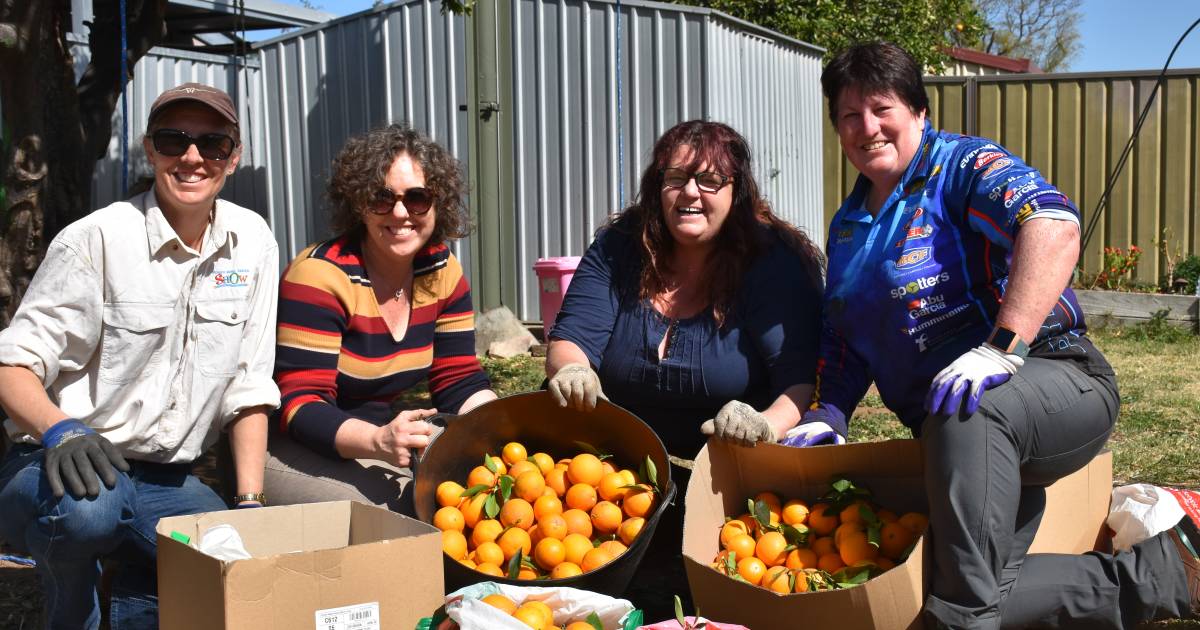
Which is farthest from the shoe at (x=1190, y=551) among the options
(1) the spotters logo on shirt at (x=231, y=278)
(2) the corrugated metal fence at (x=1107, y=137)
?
(2) the corrugated metal fence at (x=1107, y=137)

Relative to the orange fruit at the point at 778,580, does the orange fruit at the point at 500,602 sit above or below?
above

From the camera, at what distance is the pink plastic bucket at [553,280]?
7.25 meters

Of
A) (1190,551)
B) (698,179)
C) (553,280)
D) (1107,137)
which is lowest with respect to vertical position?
(1190,551)

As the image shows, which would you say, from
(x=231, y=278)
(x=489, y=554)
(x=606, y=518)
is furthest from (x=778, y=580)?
(x=231, y=278)

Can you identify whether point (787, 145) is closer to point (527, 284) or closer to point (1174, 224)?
point (527, 284)

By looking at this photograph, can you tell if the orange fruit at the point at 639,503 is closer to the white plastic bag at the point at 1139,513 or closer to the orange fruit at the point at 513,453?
the orange fruit at the point at 513,453

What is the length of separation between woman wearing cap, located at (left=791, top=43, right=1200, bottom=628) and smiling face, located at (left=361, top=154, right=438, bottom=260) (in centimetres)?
121

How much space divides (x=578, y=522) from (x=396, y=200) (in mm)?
1092

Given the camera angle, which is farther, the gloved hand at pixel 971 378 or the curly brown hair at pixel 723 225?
the curly brown hair at pixel 723 225

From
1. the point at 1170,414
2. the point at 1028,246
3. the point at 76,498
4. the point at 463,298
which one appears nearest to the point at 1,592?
the point at 76,498

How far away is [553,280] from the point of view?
732 centimetres

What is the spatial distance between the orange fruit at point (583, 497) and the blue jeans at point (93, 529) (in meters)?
0.95

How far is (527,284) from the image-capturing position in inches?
329

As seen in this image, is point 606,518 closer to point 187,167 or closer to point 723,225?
point 723,225
